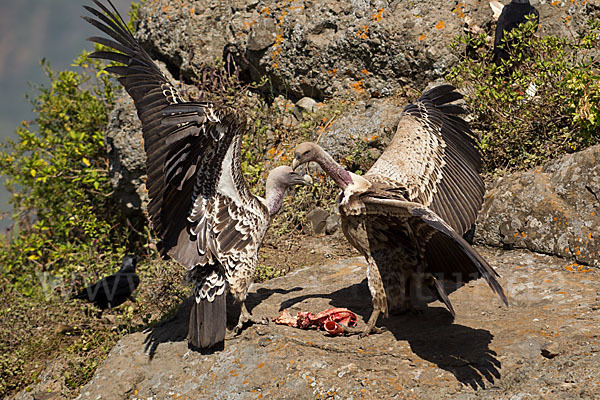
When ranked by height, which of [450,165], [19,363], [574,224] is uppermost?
[450,165]

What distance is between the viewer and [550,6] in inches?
249

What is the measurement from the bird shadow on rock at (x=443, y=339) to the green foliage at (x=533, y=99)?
2.10 metres

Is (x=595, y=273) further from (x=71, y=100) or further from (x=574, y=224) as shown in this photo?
(x=71, y=100)

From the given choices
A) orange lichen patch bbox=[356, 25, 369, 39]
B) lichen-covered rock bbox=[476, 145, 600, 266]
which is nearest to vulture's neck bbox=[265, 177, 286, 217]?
lichen-covered rock bbox=[476, 145, 600, 266]

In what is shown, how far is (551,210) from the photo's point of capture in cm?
408

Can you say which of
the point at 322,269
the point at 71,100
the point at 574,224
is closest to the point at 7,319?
the point at 322,269

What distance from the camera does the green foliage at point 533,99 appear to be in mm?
4531

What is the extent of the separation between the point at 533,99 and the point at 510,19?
120cm

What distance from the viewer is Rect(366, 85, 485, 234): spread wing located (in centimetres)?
394

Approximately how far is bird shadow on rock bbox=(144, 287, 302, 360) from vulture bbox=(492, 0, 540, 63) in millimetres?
3729

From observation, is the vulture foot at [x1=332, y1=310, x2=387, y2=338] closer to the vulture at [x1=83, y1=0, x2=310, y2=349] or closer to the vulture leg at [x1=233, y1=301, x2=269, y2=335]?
the vulture leg at [x1=233, y1=301, x2=269, y2=335]

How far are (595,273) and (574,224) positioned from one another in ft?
1.37

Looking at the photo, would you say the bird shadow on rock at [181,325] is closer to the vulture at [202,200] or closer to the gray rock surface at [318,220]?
the vulture at [202,200]

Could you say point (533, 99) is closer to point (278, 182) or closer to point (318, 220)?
point (318, 220)
